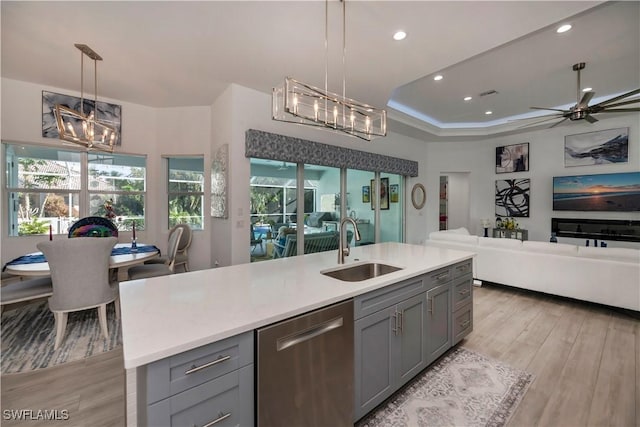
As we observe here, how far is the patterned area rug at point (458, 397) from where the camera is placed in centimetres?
168

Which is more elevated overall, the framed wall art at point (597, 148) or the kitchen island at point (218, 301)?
the framed wall art at point (597, 148)

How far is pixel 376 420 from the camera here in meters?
1.67

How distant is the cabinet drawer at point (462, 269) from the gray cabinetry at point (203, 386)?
194cm

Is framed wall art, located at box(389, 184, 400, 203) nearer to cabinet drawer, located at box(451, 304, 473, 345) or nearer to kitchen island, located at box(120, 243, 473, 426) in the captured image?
cabinet drawer, located at box(451, 304, 473, 345)

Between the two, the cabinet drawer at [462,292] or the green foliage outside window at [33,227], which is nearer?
the cabinet drawer at [462,292]

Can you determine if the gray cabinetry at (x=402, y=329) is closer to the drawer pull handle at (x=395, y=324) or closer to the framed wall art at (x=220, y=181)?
the drawer pull handle at (x=395, y=324)

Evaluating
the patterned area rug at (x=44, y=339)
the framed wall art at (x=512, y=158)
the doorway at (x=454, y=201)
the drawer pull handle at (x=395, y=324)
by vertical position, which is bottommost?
the patterned area rug at (x=44, y=339)

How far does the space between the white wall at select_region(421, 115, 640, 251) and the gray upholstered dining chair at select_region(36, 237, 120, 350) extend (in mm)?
6452

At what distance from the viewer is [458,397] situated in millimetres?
1871

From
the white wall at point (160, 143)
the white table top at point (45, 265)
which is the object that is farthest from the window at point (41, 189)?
the white table top at point (45, 265)

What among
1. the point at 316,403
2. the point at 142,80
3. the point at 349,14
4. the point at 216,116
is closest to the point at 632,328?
the point at 316,403

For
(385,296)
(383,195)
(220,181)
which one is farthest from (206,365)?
(383,195)

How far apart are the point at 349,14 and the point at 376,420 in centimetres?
309

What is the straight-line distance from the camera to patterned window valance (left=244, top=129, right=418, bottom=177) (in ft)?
11.5
